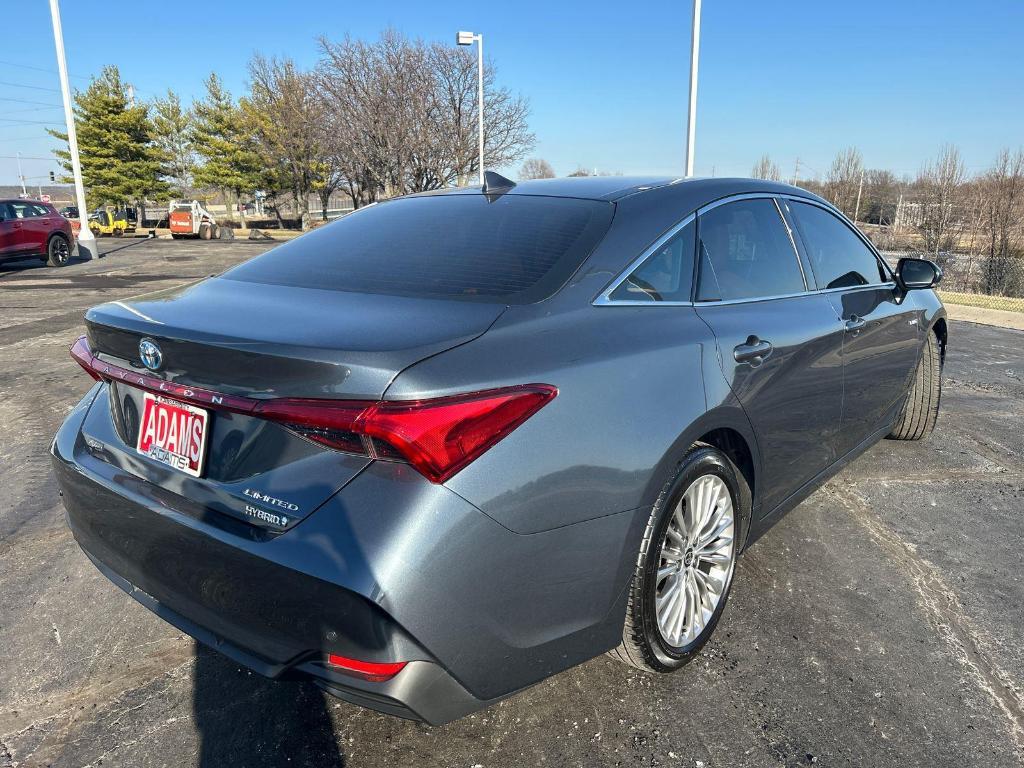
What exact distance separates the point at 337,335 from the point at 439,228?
102 centimetres

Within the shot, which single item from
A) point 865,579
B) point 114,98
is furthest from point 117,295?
point 114,98

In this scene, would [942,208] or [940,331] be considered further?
[942,208]

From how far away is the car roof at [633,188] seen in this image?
8.65 feet

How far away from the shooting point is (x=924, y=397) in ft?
15.3

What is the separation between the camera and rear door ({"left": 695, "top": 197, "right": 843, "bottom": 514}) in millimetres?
2566

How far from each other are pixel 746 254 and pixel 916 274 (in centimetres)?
168

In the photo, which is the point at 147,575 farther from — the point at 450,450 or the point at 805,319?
the point at 805,319

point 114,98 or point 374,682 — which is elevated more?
point 114,98

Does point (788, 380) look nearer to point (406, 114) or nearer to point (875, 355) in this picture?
point (875, 355)

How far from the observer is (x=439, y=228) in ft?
8.77

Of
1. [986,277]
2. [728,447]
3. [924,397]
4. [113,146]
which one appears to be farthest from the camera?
[113,146]

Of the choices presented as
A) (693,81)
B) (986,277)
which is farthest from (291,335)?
(986,277)

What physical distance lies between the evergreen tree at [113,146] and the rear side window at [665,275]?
50.7 metres

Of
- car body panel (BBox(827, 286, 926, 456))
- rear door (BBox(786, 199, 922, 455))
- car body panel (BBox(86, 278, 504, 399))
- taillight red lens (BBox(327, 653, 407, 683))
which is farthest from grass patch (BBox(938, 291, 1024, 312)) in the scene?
taillight red lens (BBox(327, 653, 407, 683))
